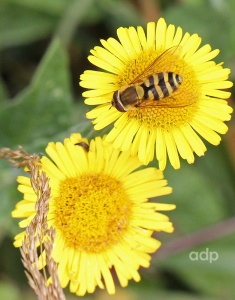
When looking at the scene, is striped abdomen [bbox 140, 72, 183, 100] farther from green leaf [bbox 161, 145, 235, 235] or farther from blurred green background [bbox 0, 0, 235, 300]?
green leaf [bbox 161, 145, 235, 235]

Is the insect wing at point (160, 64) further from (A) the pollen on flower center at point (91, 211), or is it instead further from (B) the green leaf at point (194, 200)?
(B) the green leaf at point (194, 200)

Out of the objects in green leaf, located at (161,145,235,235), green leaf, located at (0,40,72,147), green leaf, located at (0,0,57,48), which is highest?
green leaf, located at (0,0,57,48)

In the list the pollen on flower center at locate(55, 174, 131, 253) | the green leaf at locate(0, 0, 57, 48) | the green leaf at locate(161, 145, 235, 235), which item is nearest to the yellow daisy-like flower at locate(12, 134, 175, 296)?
the pollen on flower center at locate(55, 174, 131, 253)

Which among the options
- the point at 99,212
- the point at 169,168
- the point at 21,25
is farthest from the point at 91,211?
the point at 21,25

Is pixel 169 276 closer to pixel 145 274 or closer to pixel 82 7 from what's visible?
pixel 145 274

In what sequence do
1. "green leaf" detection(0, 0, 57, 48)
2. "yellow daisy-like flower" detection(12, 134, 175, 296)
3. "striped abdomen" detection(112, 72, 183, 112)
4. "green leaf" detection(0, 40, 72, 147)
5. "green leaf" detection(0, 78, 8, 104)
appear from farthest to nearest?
"green leaf" detection(0, 0, 57, 48) < "green leaf" detection(0, 78, 8, 104) < "green leaf" detection(0, 40, 72, 147) < "yellow daisy-like flower" detection(12, 134, 175, 296) < "striped abdomen" detection(112, 72, 183, 112)

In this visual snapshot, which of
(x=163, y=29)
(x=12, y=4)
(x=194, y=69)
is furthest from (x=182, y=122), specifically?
(x=12, y=4)
